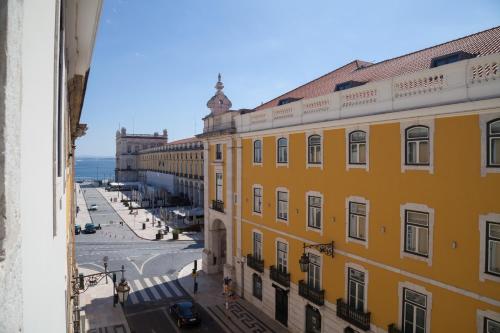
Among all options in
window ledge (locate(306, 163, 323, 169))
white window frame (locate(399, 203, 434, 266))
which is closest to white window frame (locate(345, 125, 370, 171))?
window ledge (locate(306, 163, 323, 169))

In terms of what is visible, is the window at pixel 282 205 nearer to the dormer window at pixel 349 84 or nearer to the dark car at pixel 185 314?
the dormer window at pixel 349 84

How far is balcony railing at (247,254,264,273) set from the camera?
2316cm

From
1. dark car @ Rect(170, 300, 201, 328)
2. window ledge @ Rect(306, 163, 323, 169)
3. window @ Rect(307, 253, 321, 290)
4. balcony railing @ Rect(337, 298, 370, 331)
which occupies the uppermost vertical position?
window ledge @ Rect(306, 163, 323, 169)

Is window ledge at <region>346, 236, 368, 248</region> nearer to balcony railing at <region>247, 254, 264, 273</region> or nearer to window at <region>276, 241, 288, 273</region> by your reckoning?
window at <region>276, 241, 288, 273</region>

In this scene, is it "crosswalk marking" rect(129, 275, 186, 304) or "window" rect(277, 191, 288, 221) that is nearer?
"window" rect(277, 191, 288, 221)

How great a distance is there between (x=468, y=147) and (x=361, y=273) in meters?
7.33

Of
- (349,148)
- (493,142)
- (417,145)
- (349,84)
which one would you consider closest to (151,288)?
(349,148)

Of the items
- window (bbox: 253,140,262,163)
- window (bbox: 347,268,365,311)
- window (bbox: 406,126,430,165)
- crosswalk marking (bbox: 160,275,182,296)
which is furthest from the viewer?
crosswalk marking (bbox: 160,275,182,296)

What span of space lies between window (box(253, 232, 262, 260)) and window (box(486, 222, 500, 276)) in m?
14.2

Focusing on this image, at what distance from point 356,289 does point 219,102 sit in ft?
69.0

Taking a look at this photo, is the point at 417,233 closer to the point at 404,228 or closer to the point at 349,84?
the point at 404,228

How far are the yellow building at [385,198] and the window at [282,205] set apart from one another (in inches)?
3.8

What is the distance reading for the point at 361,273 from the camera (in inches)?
632

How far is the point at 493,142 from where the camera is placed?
1134cm
